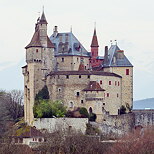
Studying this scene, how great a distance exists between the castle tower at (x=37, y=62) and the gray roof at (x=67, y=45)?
8.37ft

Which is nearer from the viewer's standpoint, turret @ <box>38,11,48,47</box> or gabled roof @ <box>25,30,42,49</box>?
gabled roof @ <box>25,30,42,49</box>

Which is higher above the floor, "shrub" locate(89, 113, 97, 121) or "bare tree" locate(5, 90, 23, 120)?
"bare tree" locate(5, 90, 23, 120)

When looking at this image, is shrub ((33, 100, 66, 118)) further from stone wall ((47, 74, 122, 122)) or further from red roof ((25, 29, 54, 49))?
red roof ((25, 29, 54, 49))

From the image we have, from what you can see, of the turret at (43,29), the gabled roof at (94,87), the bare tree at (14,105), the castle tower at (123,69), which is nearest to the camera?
the gabled roof at (94,87)

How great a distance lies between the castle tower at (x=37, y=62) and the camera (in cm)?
13488

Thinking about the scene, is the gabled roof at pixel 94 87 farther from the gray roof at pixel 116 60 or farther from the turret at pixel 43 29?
the turret at pixel 43 29

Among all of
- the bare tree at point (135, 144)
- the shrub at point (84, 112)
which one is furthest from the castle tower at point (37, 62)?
the bare tree at point (135, 144)

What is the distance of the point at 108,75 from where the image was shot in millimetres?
135750

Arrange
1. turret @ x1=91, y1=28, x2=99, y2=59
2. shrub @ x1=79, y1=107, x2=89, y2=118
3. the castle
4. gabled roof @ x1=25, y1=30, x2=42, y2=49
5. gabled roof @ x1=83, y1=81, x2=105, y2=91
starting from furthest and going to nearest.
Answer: turret @ x1=91, y1=28, x2=99, y2=59 → gabled roof @ x1=25, y1=30, x2=42, y2=49 → the castle → gabled roof @ x1=83, y1=81, x2=105, y2=91 → shrub @ x1=79, y1=107, x2=89, y2=118

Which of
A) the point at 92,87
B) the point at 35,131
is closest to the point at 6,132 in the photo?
the point at 35,131

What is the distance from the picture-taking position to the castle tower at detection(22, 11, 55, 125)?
134875 mm

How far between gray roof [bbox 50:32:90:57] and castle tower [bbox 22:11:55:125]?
100 inches

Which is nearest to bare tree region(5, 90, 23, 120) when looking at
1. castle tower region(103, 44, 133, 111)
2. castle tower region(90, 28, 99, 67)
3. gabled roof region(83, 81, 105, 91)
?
castle tower region(90, 28, 99, 67)

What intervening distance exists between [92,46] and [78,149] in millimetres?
28811
